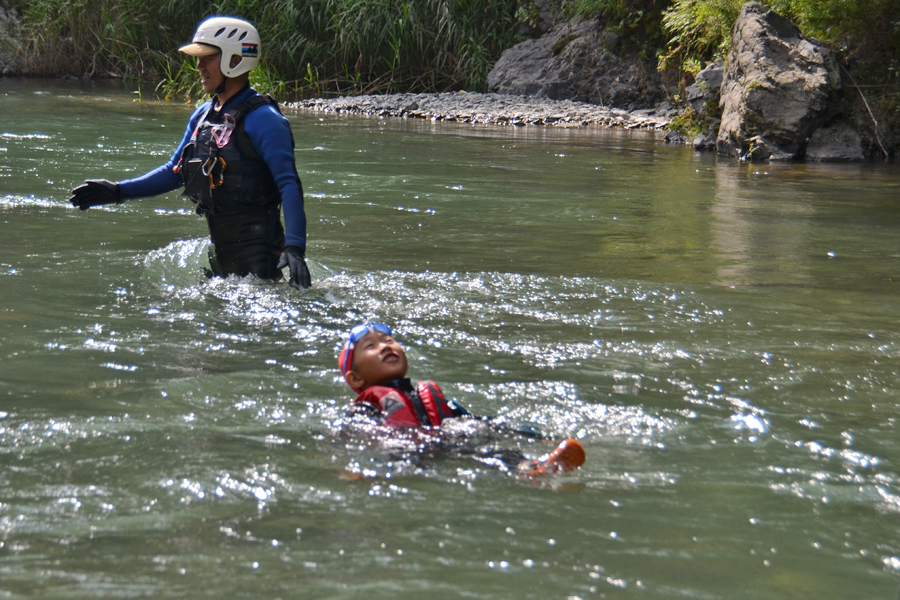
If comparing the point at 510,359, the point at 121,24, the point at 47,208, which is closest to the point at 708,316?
the point at 510,359

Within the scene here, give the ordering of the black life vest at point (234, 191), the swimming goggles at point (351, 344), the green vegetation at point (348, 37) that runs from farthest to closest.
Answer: the green vegetation at point (348, 37) → the black life vest at point (234, 191) → the swimming goggles at point (351, 344)

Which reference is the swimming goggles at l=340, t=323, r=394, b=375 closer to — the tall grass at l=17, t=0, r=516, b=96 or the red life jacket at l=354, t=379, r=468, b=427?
the red life jacket at l=354, t=379, r=468, b=427

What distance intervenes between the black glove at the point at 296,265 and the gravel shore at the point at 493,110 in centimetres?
1295

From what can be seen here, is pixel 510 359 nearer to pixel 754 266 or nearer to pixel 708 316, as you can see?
pixel 708 316

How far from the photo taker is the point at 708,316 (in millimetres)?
5559

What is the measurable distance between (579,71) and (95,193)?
1517cm

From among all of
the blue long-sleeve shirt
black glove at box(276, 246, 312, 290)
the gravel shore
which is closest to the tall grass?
the gravel shore

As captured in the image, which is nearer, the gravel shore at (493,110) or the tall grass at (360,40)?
the gravel shore at (493,110)

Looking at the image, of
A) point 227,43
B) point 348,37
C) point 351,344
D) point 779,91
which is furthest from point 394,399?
point 348,37

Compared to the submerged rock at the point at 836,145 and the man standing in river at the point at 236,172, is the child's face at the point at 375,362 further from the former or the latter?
the submerged rock at the point at 836,145

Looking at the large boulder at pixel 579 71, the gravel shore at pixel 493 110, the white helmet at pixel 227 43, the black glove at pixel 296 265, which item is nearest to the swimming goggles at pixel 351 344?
the black glove at pixel 296 265

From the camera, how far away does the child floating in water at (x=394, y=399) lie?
144 inches

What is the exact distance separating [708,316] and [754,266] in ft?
4.77

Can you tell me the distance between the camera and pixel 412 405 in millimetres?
3910
